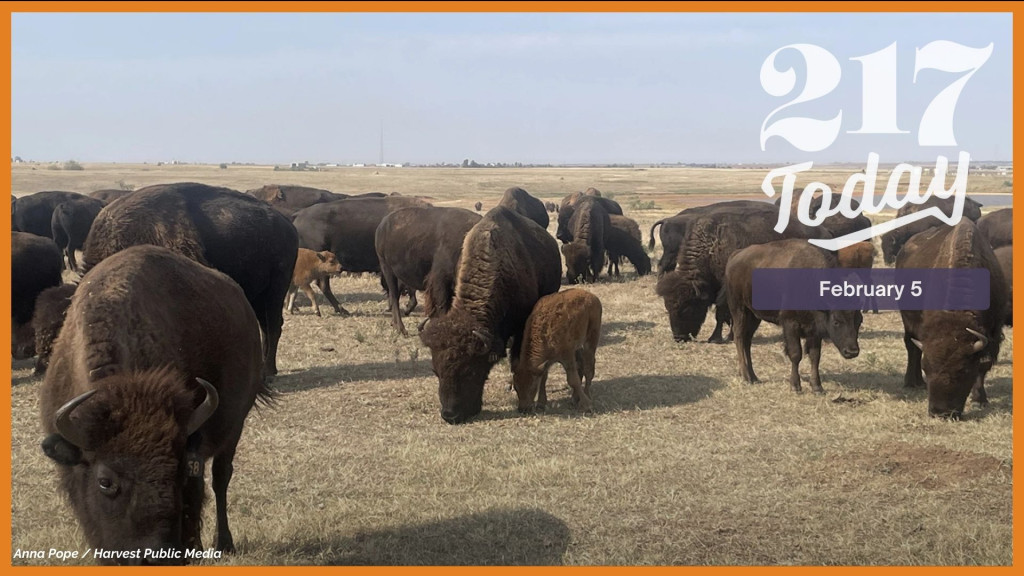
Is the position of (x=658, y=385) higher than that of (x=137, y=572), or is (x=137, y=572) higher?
(x=137, y=572)

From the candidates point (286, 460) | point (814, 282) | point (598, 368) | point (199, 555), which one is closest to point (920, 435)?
point (814, 282)

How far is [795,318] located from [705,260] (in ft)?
10.7

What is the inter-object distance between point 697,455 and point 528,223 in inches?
172

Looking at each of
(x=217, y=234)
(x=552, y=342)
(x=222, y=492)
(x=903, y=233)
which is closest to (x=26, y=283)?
(x=217, y=234)

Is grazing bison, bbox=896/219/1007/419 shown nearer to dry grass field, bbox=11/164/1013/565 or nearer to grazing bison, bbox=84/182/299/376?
dry grass field, bbox=11/164/1013/565

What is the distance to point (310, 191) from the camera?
27531mm

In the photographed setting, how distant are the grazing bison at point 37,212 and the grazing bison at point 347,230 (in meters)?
9.91

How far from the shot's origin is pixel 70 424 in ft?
14.0

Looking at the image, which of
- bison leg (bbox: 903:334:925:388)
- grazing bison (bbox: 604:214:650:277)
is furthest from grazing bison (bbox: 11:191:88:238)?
bison leg (bbox: 903:334:925:388)

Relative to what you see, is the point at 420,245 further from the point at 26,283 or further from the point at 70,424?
the point at 70,424

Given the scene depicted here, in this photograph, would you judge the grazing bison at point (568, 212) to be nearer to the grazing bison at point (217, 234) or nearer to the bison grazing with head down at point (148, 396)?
the grazing bison at point (217, 234)

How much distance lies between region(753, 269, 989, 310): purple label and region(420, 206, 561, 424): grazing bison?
2.74 meters

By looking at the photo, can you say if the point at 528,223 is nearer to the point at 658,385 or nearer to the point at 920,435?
the point at 658,385

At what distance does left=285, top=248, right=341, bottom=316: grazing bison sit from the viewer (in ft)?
54.1
